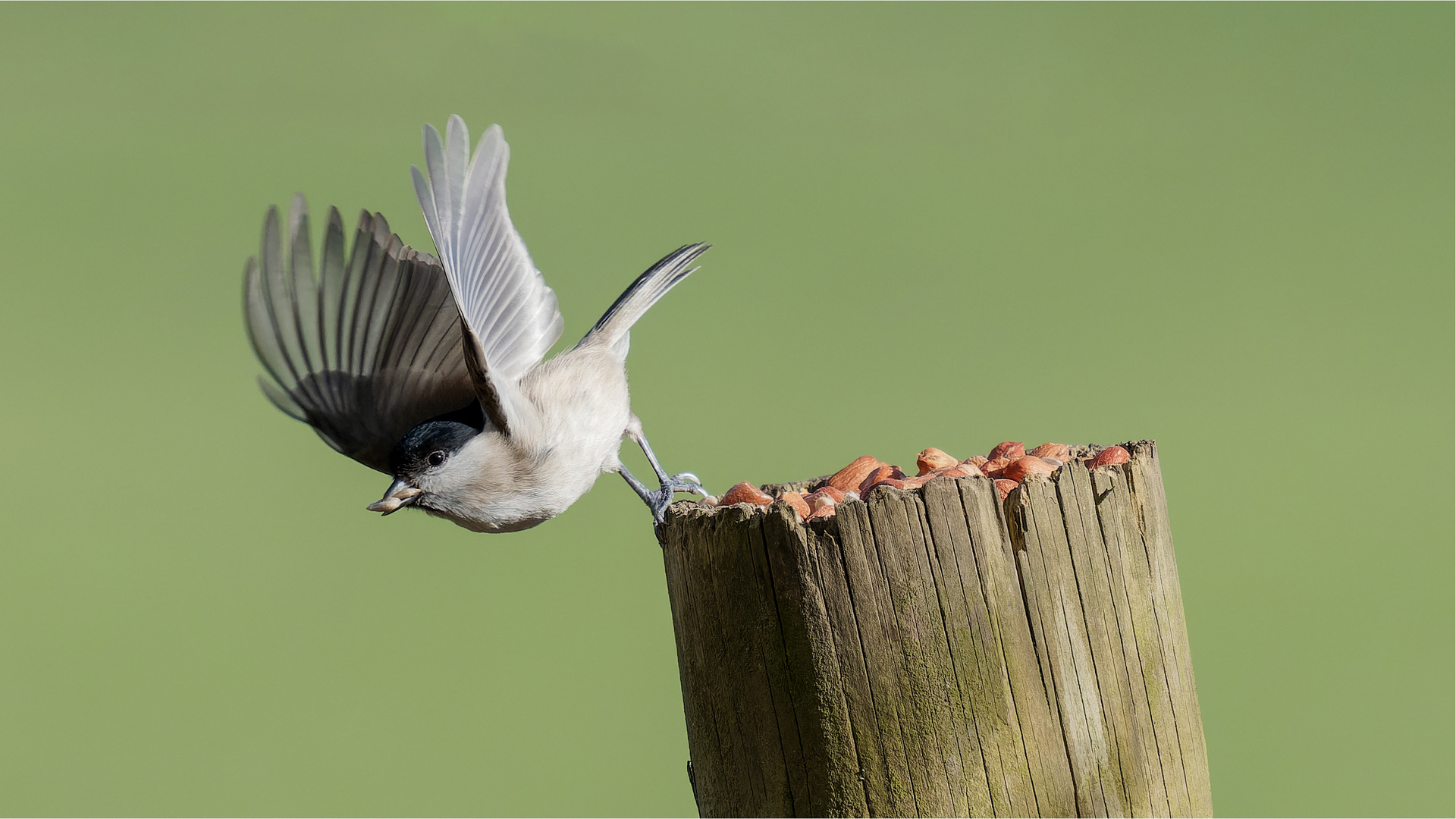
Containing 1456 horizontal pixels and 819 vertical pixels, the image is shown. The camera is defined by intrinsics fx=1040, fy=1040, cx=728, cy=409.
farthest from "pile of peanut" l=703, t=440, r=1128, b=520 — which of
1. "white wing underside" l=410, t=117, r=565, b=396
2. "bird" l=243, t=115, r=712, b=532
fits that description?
"white wing underside" l=410, t=117, r=565, b=396

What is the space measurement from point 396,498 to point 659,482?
773mm

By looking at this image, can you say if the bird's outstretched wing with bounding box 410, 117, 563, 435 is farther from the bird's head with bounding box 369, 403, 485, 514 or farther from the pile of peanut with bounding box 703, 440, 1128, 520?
the pile of peanut with bounding box 703, 440, 1128, 520

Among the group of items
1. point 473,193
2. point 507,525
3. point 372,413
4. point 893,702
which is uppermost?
point 473,193

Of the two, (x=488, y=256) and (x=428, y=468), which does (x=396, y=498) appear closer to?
(x=428, y=468)

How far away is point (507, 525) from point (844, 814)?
1.10 meters

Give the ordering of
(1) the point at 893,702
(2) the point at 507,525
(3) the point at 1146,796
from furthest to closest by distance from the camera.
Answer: (2) the point at 507,525
(3) the point at 1146,796
(1) the point at 893,702

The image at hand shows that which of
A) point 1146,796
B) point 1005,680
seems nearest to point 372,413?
point 1005,680

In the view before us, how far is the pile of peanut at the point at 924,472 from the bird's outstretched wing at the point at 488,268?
562mm

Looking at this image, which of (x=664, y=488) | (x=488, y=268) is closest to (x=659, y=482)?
(x=664, y=488)

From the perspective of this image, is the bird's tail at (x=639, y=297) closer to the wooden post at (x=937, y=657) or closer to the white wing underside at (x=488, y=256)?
the white wing underside at (x=488, y=256)

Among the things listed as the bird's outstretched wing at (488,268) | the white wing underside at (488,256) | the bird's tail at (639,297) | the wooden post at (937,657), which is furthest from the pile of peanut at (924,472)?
the bird's tail at (639,297)

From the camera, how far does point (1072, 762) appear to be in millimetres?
1593

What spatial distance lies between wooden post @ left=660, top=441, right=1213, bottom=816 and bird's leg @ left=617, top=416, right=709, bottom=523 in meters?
0.93

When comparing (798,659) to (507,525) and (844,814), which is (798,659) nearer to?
(844,814)
